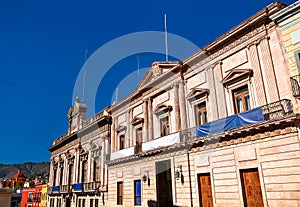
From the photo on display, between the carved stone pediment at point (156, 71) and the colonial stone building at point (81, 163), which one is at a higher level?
the carved stone pediment at point (156, 71)

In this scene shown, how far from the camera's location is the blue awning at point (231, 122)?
35.4 feet

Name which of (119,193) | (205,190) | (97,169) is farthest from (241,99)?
(97,169)

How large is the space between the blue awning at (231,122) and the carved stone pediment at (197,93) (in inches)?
75.1

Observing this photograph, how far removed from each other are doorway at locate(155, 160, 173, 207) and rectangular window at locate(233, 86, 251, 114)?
213 inches

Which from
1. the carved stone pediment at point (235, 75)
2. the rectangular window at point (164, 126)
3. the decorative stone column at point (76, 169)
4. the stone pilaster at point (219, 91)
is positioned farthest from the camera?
the decorative stone column at point (76, 169)

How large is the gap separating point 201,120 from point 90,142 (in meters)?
13.5

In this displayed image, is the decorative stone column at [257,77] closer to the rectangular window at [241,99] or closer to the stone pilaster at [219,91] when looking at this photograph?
the rectangular window at [241,99]

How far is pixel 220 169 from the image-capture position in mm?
12047

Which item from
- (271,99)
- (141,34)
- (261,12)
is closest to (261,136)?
(271,99)

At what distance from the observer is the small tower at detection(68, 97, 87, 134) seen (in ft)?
95.9

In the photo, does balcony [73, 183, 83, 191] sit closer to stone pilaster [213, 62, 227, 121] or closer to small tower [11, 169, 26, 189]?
stone pilaster [213, 62, 227, 121]

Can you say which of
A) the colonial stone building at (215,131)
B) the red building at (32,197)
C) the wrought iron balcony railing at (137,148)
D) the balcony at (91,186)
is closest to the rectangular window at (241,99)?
the colonial stone building at (215,131)

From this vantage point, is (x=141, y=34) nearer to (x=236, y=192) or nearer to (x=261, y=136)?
(x=261, y=136)

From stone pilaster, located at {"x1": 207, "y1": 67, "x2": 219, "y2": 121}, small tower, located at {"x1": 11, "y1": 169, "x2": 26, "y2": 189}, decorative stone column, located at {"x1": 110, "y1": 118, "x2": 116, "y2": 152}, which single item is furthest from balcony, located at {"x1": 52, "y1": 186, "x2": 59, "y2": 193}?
small tower, located at {"x1": 11, "y1": 169, "x2": 26, "y2": 189}
